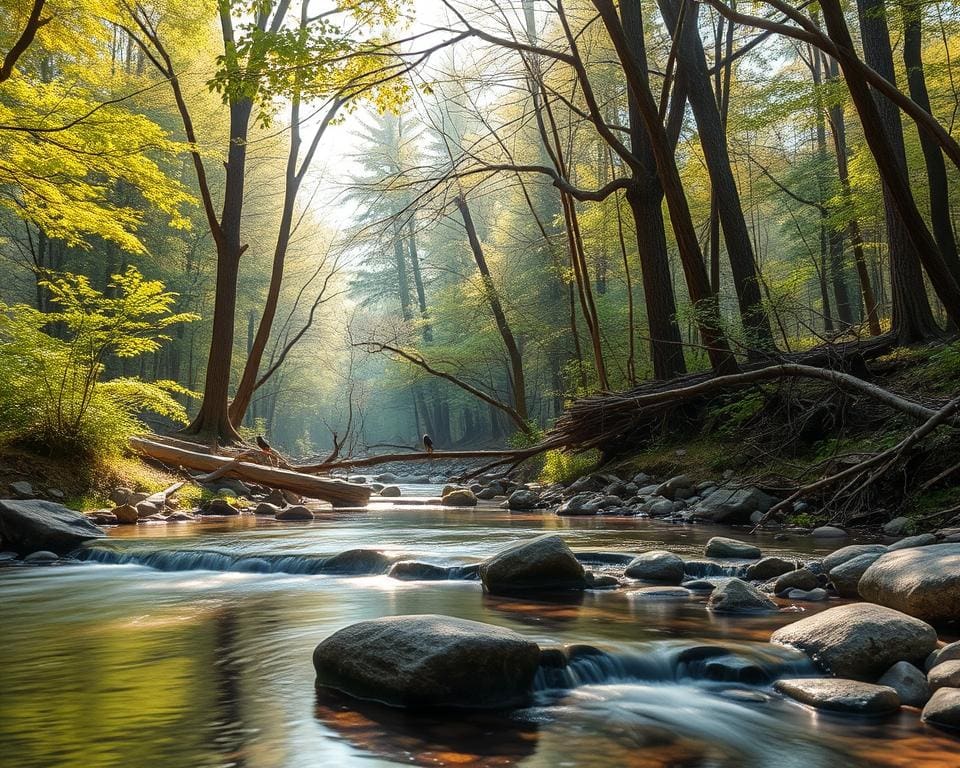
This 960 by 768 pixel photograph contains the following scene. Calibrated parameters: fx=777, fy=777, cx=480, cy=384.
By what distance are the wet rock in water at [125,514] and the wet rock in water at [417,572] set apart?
5.01m

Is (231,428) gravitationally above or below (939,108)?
below

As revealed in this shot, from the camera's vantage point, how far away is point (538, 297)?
2900cm

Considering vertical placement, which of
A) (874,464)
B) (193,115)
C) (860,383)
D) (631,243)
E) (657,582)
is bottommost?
(657,582)

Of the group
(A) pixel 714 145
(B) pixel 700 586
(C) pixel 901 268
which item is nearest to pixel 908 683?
(B) pixel 700 586

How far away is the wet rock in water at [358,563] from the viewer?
604 centimetres

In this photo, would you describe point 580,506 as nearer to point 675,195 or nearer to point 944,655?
point 675,195

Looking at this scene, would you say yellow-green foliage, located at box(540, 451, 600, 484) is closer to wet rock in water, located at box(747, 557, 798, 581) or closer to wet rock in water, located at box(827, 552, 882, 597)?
wet rock in water, located at box(747, 557, 798, 581)

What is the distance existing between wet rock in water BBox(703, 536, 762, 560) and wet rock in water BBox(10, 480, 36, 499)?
7335 mm

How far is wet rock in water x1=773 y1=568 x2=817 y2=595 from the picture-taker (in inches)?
188

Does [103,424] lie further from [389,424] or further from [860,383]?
[389,424]

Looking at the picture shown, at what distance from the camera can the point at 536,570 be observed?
5152 mm

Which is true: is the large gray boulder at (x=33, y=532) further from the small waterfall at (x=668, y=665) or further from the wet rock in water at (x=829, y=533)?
the wet rock in water at (x=829, y=533)

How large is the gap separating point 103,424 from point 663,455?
24.3ft

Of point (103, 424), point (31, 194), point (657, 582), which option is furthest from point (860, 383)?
point (31, 194)
